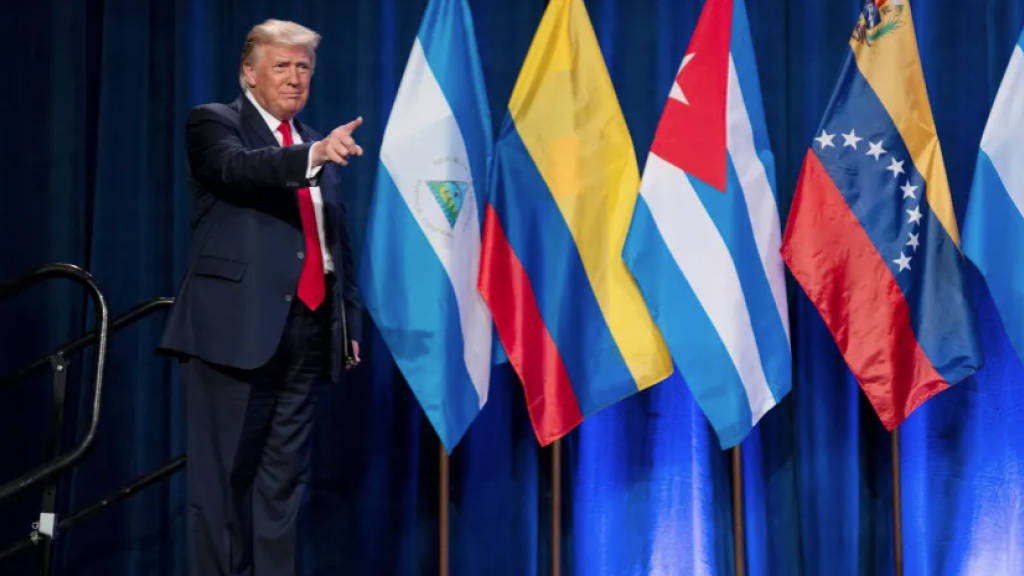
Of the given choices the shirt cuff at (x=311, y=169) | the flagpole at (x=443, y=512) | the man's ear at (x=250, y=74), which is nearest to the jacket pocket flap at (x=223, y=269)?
the shirt cuff at (x=311, y=169)


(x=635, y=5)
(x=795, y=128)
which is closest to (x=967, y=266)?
(x=795, y=128)

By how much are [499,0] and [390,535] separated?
5.80ft

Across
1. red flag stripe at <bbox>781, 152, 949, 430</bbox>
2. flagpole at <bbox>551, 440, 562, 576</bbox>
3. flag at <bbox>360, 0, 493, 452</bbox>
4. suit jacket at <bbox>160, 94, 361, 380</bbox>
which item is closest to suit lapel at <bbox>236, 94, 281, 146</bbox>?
suit jacket at <bbox>160, 94, 361, 380</bbox>

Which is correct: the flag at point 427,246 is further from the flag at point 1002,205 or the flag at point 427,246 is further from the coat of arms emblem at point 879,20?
the flag at point 1002,205

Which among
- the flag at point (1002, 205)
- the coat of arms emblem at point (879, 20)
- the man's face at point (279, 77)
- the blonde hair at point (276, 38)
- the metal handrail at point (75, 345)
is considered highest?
the coat of arms emblem at point (879, 20)

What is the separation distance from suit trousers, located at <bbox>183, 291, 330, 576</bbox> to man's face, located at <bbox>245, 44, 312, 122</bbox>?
480mm

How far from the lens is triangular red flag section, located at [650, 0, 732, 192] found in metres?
3.06

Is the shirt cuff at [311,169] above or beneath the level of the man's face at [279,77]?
beneath

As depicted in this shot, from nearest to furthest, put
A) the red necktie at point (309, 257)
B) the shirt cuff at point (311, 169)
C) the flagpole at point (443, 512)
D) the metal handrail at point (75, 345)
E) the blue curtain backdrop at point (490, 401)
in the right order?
the shirt cuff at point (311, 169) → the red necktie at point (309, 257) → the metal handrail at point (75, 345) → the flagpole at point (443, 512) → the blue curtain backdrop at point (490, 401)

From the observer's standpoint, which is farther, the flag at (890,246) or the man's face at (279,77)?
the flag at (890,246)

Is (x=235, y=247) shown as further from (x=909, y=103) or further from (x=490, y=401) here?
(x=909, y=103)

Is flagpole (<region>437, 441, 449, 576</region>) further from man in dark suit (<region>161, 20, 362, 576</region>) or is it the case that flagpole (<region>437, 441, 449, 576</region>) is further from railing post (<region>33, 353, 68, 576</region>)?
railing post (<region>33, 353, 68, 576</region>)

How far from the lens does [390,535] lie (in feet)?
11.7

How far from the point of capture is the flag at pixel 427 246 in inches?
118
